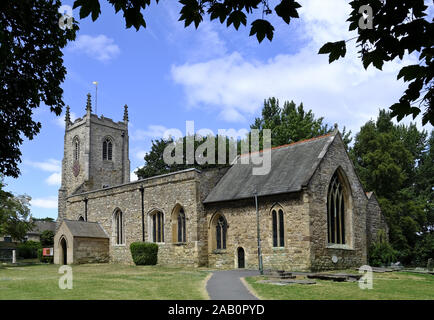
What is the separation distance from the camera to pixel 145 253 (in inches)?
1121

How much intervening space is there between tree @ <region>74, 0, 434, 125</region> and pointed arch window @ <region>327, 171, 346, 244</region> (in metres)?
20.1

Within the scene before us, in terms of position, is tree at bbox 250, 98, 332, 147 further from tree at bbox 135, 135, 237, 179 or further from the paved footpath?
the paved footpath

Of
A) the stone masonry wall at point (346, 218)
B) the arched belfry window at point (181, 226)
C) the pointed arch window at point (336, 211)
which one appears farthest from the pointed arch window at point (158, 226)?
the pointed arch window at point (336, 211)

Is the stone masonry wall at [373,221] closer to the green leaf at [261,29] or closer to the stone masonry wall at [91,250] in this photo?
the stone masonry wall at [91,250]

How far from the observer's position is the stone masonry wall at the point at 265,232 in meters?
22.1

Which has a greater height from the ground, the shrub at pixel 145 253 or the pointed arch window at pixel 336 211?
the pointed arch window at pixel 336 211

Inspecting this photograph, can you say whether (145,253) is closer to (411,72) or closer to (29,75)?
(29,75)

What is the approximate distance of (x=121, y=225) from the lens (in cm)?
3281

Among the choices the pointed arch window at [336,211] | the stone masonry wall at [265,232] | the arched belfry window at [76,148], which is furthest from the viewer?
the arched belfry window at [76,148]

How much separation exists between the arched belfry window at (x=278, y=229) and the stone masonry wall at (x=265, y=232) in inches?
9.2

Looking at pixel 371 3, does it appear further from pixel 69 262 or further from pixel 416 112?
pixel 69 262

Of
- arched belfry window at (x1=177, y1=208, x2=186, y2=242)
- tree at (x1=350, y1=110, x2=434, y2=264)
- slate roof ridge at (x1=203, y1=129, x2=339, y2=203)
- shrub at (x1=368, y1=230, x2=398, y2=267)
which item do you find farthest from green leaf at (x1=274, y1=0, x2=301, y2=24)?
tree at (x1=350, y1=110, x2=434, y2=264)

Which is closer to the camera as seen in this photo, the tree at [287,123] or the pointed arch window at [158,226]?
the pointed arch window at [158,226]

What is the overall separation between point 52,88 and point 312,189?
1397 centimetres
